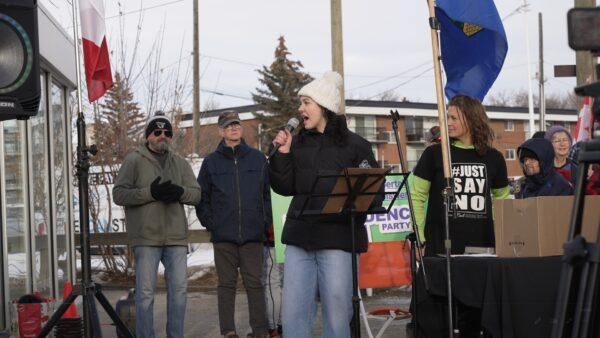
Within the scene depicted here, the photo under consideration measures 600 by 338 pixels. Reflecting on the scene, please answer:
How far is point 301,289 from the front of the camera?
5.89 m

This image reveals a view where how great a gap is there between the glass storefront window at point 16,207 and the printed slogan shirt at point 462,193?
13.4 feet

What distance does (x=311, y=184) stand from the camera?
5.88 m

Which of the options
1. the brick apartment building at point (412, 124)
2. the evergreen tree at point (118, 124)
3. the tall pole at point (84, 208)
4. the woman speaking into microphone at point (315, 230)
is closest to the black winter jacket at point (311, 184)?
the woman speaking into microphone at point (315, 230)

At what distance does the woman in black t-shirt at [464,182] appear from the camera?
6.41 meters

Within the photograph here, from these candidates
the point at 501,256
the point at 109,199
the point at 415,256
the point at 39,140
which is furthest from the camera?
the point at 109,199

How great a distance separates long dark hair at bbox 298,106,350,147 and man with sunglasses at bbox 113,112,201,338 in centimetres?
225

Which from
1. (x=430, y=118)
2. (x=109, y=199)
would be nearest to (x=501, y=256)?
(x=109, y=199)

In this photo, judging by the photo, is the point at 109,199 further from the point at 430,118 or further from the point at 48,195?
the point at 430,118

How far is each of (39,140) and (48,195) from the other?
69cm

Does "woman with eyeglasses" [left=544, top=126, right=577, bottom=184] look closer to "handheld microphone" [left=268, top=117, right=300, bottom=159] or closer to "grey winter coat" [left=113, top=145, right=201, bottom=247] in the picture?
"grey winter coat" [left=113, top=145, right=201, bottom=247]

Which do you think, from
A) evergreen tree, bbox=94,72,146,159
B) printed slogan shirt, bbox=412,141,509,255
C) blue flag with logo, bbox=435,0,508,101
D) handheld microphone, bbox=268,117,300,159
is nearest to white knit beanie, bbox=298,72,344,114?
handheld microphone, bbox=268,117,300,159

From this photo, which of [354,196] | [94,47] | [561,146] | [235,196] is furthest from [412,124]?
[354,196]

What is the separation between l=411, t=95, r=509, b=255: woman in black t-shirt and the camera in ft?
21.0

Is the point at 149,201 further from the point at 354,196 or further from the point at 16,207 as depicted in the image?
the point at 354,196
